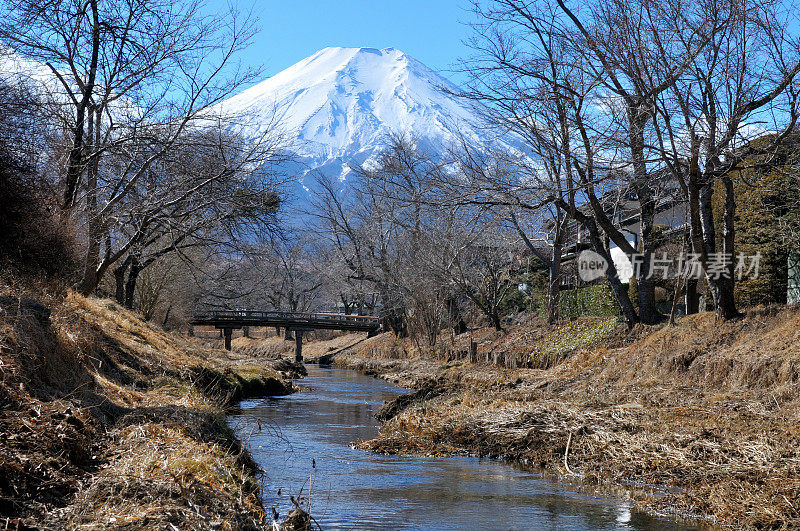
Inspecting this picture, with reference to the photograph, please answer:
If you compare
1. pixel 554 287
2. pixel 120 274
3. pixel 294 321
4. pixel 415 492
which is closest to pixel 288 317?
pixel 294 321

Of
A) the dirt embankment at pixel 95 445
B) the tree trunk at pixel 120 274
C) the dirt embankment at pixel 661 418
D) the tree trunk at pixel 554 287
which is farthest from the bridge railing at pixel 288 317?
the dirt embankment at pixel 95 445

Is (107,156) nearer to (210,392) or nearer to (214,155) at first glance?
(214,155)

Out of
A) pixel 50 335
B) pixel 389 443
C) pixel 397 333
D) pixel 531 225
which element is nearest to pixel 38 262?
pixel 50 335

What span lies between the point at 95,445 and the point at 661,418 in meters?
7.47

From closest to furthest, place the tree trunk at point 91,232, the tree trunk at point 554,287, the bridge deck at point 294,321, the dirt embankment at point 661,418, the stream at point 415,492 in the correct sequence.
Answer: the stream at point 415,492 < the dirt embankment at point 661,418 < the tree trunk at point 91,232 < the tree trunk at point 554,287 < the bridge deck at point 294,321

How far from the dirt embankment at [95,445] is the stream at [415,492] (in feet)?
2.55

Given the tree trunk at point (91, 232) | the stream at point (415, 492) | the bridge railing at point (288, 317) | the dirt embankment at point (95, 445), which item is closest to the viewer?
the dirt embankment at point (95, 445)

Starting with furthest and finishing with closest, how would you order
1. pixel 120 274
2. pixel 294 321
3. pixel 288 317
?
1. pixel 288 317
2. pixel 294 321
3. pixel 120 274

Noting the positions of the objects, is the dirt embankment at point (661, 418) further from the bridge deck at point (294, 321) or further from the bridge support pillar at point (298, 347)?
the bridge support pillar at point (298, 347)

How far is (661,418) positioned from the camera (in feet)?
35.9

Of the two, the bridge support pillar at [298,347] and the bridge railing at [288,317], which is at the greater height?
the bridge railing at [288,317]

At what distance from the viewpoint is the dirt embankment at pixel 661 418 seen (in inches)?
323

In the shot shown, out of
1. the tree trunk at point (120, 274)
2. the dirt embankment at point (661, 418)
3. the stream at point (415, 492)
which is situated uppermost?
the tree trunk at point (120, 274)

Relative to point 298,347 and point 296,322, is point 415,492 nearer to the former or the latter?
point 296,322
